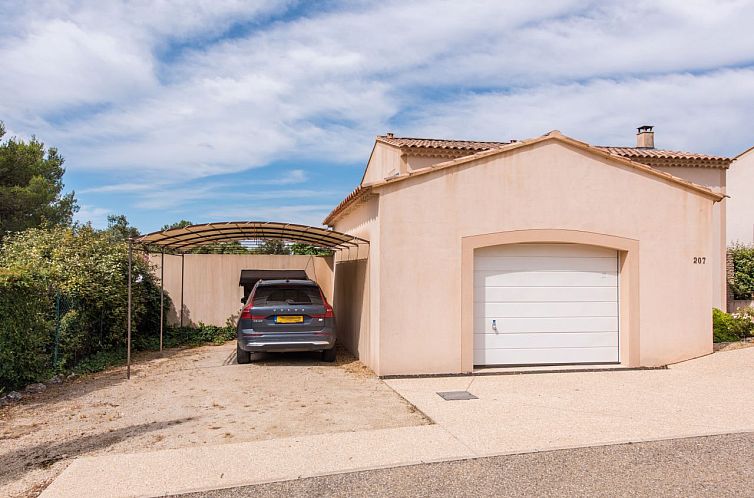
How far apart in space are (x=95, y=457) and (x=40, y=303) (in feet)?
13.5

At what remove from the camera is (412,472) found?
4.67m

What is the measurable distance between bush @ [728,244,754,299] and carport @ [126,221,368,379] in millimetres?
13258

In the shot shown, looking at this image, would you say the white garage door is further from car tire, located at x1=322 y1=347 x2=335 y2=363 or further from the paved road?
the paved road

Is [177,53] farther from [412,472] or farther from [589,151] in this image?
[412,472]

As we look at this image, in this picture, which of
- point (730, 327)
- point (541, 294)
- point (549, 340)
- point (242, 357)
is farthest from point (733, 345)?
point (242, 357)

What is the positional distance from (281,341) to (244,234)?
2911 mm

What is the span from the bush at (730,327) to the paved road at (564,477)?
7.80m

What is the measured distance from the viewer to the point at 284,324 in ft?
32.1

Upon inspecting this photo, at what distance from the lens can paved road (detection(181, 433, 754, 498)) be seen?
4.27 m

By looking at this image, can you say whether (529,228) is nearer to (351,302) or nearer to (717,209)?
(351,302)

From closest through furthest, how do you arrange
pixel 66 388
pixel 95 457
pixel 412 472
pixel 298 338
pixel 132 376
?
pixel 412 472, pixel 95 457, pixel 66 388, pixel 132 376, pixel 298 338

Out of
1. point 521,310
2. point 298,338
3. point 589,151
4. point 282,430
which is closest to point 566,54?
point 589,151

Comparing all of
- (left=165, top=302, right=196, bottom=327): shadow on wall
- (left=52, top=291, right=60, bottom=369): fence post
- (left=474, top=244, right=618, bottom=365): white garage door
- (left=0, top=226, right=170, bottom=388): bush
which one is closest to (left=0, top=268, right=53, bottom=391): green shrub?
(left=0, top=226, right=170, bottom=388): bush

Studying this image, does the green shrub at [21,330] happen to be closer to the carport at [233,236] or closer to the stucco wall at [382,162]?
the carport at [233,236]
